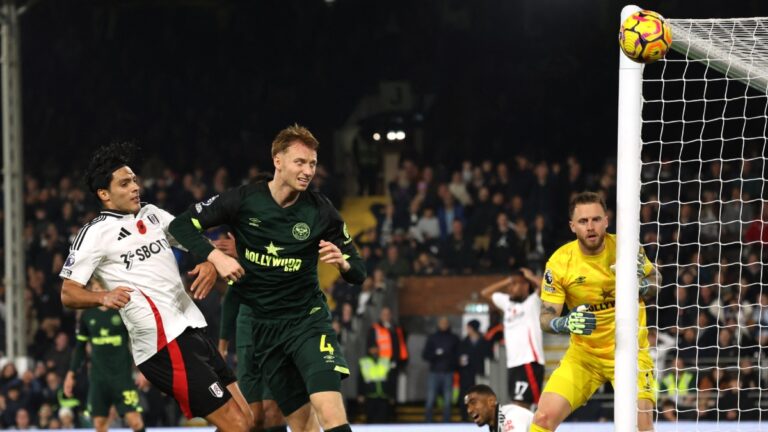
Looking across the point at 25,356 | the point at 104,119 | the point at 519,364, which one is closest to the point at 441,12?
the point at 104,119

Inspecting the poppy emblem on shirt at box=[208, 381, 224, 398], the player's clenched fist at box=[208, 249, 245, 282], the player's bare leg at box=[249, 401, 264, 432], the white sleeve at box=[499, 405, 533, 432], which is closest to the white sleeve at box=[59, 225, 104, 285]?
the player's clenched fist at box=[208, 249, 245, 282]

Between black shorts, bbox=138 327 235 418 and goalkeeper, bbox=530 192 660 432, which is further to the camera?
goalkeeper, bbox=530 192 660 432

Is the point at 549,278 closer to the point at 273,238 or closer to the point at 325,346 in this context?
the point at 325,346

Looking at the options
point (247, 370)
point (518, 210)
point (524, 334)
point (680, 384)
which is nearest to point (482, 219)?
point (518, 210)

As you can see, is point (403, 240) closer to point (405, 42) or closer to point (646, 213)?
point (646, 213)

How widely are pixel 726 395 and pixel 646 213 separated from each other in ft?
11.1

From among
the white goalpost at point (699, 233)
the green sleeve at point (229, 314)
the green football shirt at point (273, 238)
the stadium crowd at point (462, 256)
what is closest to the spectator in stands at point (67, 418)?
the stadium crowd at point (462, 256)

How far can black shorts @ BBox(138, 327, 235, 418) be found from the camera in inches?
249

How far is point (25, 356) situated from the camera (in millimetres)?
16938

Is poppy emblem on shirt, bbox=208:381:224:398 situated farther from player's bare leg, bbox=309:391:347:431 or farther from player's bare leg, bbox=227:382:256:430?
player's bare leg, bbox=309:391:347:431

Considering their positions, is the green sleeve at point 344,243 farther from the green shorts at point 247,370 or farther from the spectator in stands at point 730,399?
the spectator in stands at point 730,399

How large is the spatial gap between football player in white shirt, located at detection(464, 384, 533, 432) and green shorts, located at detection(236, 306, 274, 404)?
161 centimetres

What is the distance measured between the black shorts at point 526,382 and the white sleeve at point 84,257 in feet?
19.9

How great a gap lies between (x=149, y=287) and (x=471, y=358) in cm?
948
